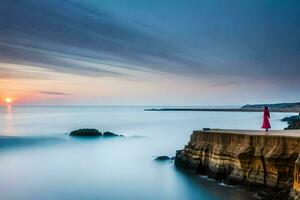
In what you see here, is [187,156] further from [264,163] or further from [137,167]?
[264,163]

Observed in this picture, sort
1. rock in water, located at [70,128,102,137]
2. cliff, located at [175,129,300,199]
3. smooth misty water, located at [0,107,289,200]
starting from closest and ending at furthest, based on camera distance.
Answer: cliff, located at [175,129,300,199], smooth misty water, located at [0,107,289,200], rock in water, located at [70,128,102,137]

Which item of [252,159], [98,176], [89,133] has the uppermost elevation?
[252,159]

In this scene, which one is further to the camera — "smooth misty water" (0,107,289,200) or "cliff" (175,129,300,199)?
"smooth misty water" (0,107,289,200)

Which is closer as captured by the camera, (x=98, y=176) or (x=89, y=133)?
(x=98, y=176)

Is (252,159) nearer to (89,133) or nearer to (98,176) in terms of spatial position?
(98,176)

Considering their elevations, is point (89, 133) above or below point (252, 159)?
below

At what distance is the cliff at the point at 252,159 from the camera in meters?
16.4

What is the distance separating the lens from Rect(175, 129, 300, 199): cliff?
16367mm

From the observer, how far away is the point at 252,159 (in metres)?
18.0

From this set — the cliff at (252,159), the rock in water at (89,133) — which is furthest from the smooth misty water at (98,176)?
the rock in water at (89,133)

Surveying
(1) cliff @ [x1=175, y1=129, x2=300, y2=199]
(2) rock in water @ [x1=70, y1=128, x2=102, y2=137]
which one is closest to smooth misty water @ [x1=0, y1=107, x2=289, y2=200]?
(1) cliff @ [x1=175, y1=129, x2=300, y2=199]

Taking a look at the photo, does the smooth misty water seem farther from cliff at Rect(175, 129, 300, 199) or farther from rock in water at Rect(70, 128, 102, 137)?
rock in water at Rect(70, 128, 102, 137)

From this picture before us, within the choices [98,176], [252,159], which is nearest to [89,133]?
[98,176]

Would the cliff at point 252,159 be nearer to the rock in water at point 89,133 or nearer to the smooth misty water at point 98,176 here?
the smooth misty water at point 98,176
